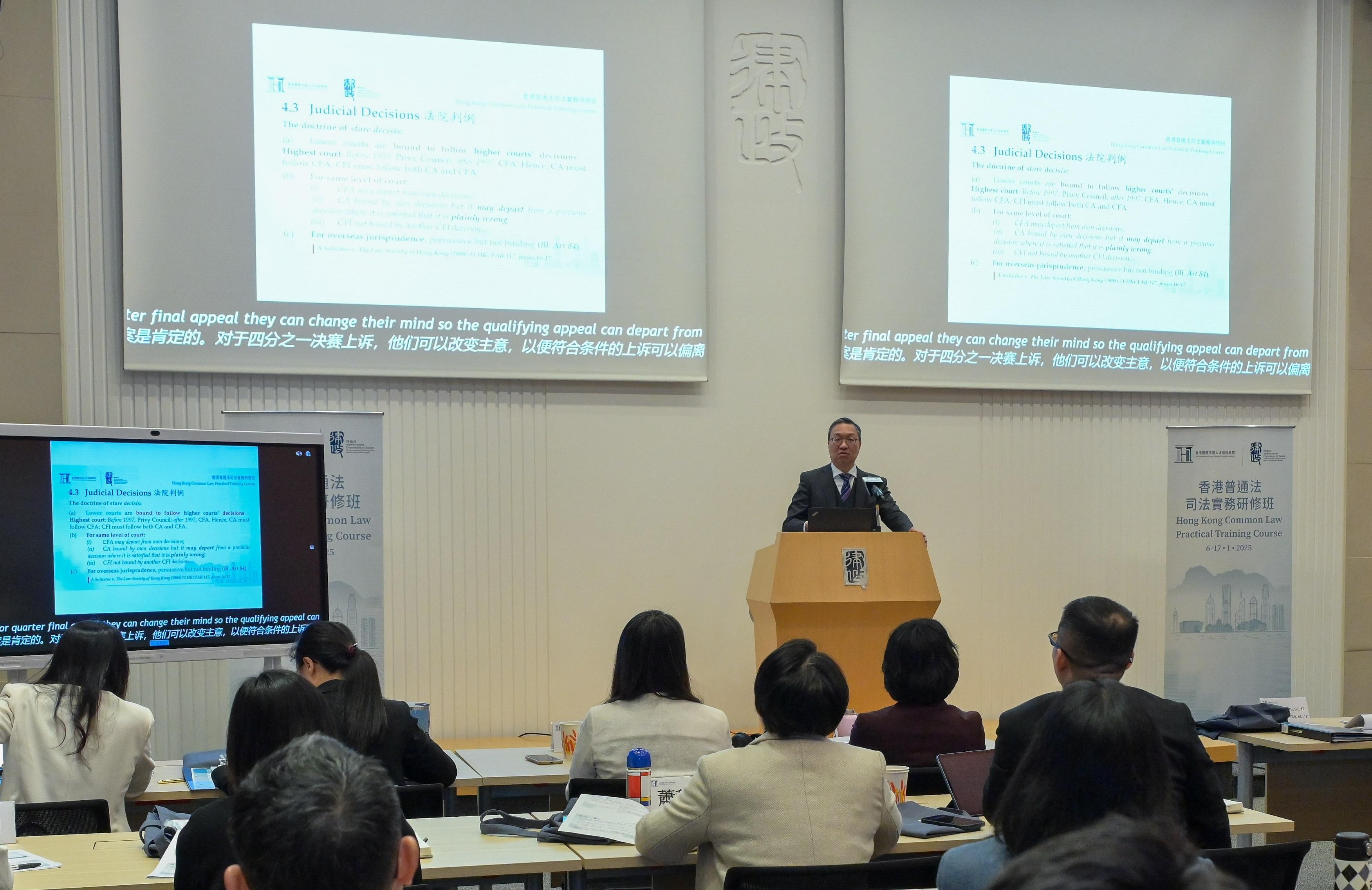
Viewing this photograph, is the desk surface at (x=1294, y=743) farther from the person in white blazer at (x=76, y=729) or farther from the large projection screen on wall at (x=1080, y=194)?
the person in white blazer at (x=76, y=729)

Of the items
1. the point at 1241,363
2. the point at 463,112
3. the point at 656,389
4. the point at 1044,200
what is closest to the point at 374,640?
the point at 656,389

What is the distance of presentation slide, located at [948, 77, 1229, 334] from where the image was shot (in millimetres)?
6949

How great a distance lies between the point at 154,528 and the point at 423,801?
1.81 m

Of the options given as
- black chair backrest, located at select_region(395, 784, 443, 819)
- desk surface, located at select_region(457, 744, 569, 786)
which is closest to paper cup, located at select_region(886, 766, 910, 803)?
black chair backrest, located at select_region(395, 784, 443, 819)

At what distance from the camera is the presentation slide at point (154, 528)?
14.6 ft

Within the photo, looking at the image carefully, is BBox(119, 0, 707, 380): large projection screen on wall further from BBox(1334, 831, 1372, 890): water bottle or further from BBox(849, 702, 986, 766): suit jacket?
BBox(1334, 831, 1372, 890): water bottle

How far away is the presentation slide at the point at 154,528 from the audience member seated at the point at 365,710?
1.11m

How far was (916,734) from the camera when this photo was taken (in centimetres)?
361

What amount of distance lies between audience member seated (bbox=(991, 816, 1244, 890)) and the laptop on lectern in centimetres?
477

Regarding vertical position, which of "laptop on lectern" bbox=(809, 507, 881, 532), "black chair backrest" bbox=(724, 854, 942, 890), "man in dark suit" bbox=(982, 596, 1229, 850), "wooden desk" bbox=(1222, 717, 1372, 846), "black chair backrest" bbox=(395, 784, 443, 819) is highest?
"laptop on lectern" bbox=(809, 507, 881, 532)

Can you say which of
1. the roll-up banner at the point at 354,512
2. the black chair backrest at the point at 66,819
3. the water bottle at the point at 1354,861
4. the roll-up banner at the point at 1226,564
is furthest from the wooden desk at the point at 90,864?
the roll-up banner at the point at 1226,564

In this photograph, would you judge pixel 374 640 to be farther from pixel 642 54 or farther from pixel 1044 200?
pixel 1044 200

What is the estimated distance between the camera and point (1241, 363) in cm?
737

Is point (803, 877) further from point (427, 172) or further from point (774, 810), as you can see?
point (427, 172)
